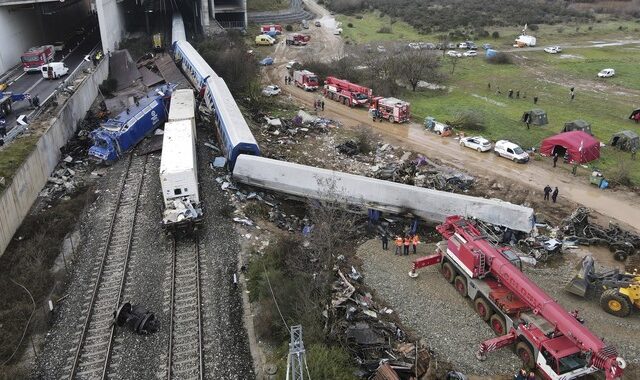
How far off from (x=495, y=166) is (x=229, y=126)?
17107mm

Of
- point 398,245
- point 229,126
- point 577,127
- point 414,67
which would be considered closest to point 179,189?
point 229,126

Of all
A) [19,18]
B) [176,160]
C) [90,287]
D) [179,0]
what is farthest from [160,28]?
[90,287]

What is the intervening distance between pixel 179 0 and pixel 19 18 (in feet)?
109

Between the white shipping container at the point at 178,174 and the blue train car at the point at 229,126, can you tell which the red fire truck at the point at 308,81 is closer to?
the blue train car at the point at 229,126

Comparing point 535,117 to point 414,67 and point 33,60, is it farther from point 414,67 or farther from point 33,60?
point 33,60

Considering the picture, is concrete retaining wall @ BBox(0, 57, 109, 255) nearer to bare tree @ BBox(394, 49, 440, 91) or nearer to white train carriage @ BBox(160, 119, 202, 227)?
white train carriage @ BBox(160, 119, 202, 227)

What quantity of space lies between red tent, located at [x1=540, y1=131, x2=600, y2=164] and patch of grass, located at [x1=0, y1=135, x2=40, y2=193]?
102 ft

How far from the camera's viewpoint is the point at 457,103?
4388 cm

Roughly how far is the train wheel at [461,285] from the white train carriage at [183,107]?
59.2 ft

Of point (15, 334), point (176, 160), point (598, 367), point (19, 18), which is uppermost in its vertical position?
point (19, 18)

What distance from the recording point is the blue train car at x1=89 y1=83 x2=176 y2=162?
29734mm

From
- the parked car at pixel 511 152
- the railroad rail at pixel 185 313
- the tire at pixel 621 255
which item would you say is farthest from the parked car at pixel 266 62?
the tire at pixel 621 255

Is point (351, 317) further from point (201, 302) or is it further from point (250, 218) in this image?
point (250, 218)

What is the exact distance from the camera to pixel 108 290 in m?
18.9
